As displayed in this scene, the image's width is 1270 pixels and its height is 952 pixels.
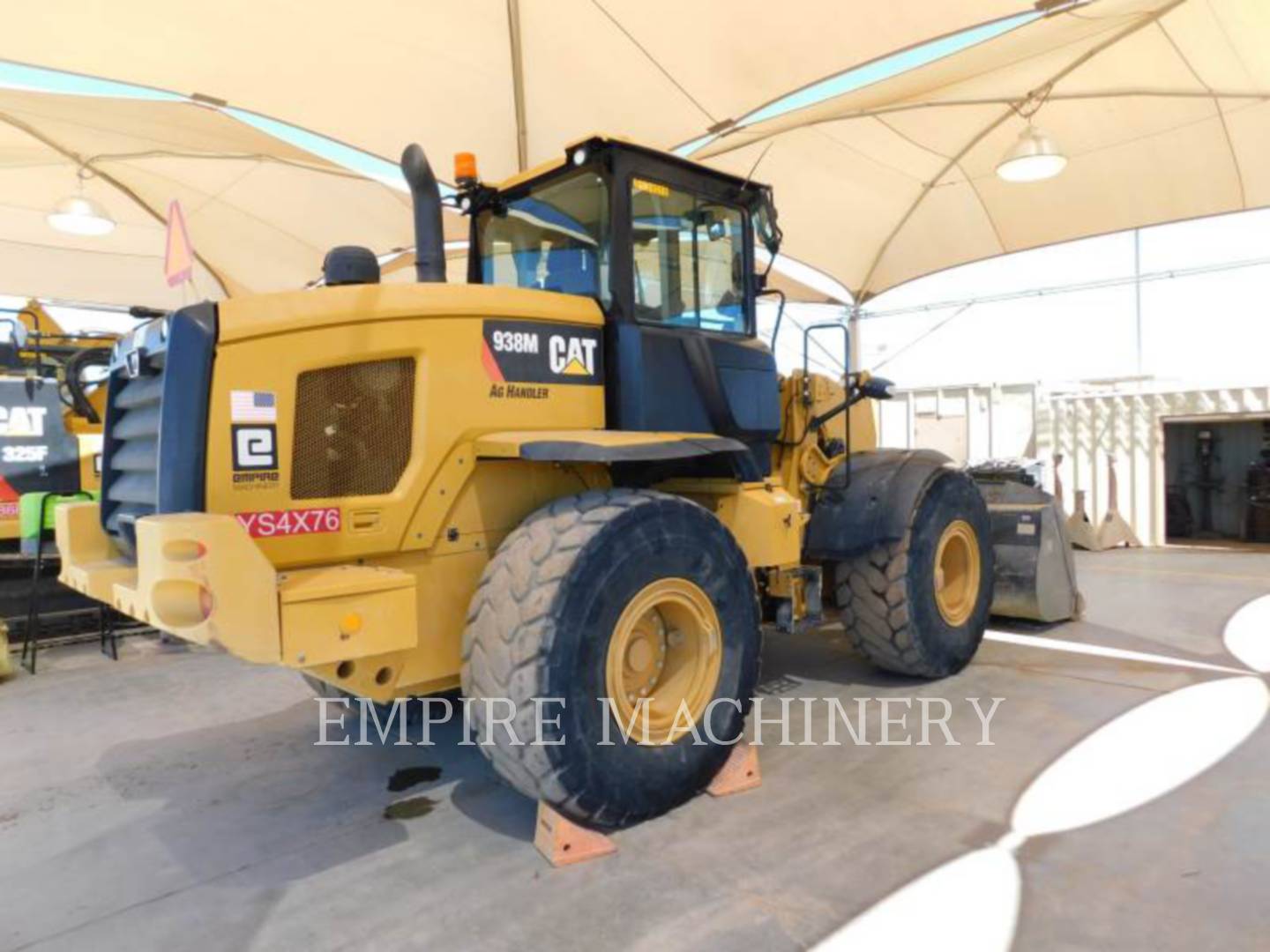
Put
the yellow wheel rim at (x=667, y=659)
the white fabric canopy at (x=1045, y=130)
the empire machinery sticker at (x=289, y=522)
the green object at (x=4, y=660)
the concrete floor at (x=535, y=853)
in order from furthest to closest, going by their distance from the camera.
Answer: the white fabric canopy at (x=1045, y=130) → the green object at (x=4, y=660) → the yellow wheel rim at (x=667, y=659) → the empire machinery sticker at (x=289, y=522) → the concrete floor at (x=535, y=853)

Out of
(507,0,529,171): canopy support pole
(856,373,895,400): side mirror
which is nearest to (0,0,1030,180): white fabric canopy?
(507,0,529,171): canopy support pole

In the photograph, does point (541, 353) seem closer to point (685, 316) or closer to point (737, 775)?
point (685, 316)

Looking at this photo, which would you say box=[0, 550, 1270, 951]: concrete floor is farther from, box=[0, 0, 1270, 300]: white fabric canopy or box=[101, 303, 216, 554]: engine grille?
box=[0, 0, 1270, 300]: white fabric canopy

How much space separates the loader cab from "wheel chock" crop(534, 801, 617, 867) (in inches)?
62.4

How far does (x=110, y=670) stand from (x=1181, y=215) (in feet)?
41.6

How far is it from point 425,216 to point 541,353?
2.23 ft

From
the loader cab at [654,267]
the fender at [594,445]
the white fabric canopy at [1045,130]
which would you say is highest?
the white fabric canopy at [1045,130]

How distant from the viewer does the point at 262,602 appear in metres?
2.47

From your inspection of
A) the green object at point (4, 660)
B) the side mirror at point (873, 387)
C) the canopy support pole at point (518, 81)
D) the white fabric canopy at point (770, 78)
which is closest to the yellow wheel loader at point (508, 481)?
the side mirror at point (873, 387)

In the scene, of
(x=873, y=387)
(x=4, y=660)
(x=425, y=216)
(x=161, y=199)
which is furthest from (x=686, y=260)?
(x=161, y=199)

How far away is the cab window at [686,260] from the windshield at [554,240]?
0.58 feet

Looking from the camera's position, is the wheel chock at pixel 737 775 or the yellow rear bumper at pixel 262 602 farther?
the wheel chock at pixel 737 775

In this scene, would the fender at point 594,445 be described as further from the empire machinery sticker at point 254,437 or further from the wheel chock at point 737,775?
the wheel chock at point 737,775

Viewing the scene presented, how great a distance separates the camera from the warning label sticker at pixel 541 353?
325 centimetres
